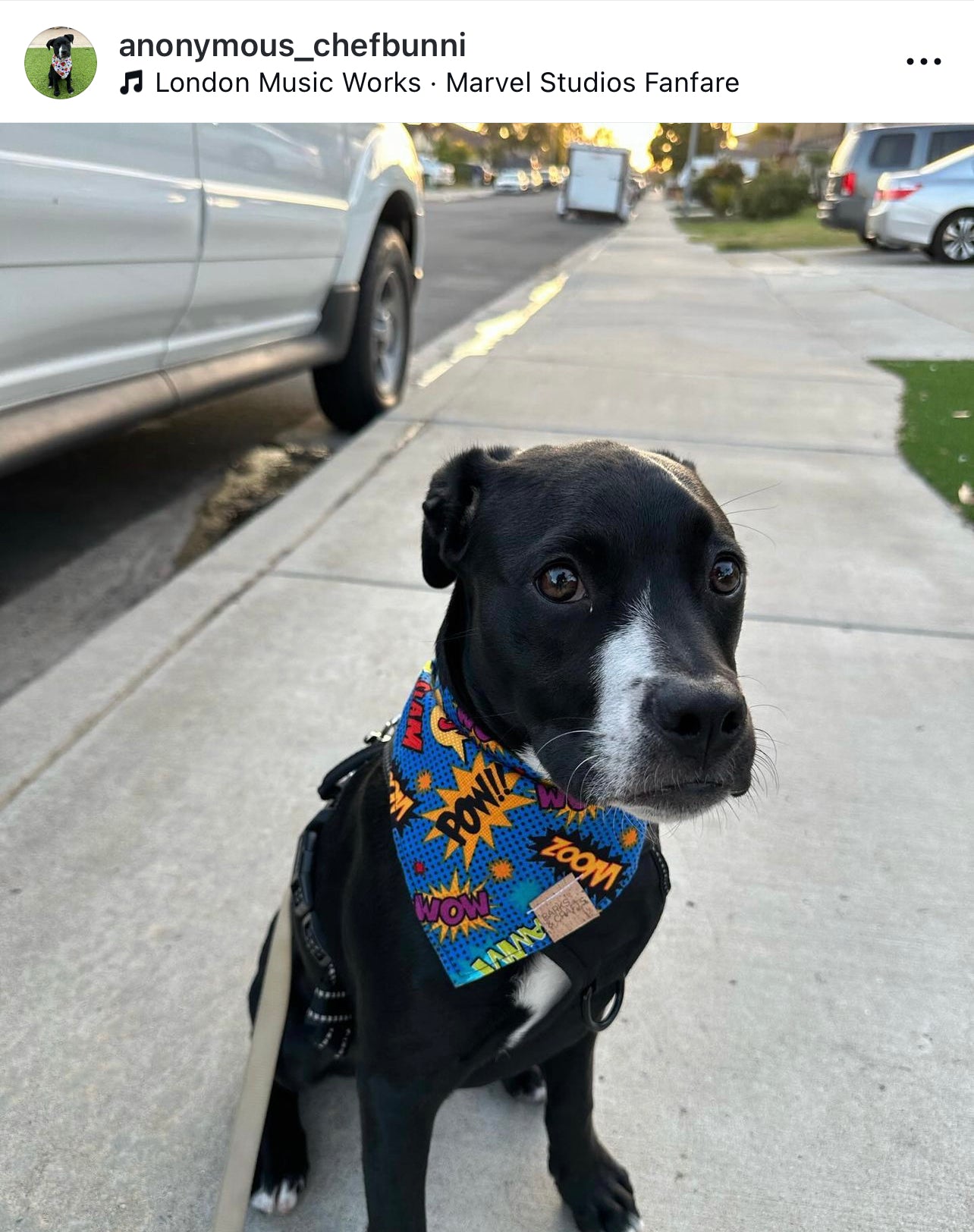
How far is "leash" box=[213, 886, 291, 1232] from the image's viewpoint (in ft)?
5.01

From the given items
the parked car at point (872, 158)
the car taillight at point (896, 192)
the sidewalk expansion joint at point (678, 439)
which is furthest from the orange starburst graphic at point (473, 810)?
the car taillight at point (896, 192)

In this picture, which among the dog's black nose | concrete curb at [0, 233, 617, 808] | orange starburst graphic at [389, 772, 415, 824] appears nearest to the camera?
the dog's black nose

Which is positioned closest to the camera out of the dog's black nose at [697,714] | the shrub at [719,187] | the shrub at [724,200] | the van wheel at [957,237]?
the dog's black nose at [697,714]

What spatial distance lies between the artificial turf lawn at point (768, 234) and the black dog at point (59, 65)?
829 centimetres

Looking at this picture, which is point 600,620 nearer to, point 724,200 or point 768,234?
point 768,234

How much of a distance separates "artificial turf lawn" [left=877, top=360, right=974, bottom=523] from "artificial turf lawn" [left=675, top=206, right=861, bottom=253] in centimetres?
415

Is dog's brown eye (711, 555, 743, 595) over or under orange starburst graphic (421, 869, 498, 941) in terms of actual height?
over

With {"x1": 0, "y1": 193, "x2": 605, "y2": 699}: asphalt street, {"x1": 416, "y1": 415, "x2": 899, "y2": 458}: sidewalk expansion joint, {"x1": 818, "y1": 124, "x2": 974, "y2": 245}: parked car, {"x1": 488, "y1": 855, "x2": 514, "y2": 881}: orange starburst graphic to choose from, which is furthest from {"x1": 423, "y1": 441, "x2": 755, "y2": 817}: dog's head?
{"x1": 416, "y1": 415, "x2": 899, "y2": 458}: sidewalk expansion joint

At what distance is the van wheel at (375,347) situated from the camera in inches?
233

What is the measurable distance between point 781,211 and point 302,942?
109ft

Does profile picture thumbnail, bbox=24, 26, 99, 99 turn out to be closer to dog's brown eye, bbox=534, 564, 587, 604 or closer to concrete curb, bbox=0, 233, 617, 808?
concrete curb, bbox=0, 233, 617, 808

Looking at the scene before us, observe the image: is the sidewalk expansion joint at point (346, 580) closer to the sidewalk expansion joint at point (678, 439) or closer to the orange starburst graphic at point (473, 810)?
the sidewalk expansion joint at point (678, 439)

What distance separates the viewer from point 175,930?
7.34ft

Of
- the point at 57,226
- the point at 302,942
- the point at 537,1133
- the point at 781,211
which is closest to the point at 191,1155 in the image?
the point at 302,942
